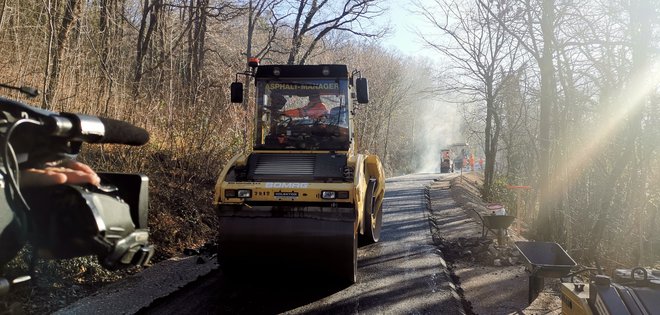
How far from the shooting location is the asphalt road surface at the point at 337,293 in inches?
229

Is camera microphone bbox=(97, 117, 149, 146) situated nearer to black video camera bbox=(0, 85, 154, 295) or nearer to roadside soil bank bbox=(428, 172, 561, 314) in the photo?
black video camera bbox=(0, 85, 154, 295)

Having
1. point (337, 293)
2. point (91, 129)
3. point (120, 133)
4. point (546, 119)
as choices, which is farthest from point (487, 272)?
point (91, 129)

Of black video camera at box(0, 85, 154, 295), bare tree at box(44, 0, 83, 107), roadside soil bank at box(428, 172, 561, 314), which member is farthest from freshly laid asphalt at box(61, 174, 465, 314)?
black video camera at box(0, 85, 154, 295)

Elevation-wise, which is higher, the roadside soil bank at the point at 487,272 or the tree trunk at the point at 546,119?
the tree trunk at the point at 546,119

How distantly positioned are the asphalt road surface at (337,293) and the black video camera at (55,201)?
344 centimetres

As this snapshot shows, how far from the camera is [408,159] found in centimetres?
6288

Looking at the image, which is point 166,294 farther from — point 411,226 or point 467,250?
point 411,226

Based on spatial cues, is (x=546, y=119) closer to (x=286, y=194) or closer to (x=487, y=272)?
(x=487, y=272)

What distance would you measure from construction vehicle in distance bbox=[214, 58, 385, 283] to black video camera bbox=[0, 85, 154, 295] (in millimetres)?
3805

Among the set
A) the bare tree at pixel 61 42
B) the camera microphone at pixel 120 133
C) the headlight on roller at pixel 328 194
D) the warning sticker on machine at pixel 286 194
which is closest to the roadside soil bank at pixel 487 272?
the headlight on roller at pixel 328 194

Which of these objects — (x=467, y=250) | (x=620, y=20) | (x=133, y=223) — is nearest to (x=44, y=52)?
(x=133, y=223)

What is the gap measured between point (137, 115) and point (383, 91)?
38874 millimetres

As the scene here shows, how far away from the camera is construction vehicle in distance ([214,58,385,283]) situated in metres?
6.24

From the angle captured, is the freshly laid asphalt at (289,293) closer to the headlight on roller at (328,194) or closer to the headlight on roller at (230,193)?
the headlight on roller at (328,194)
